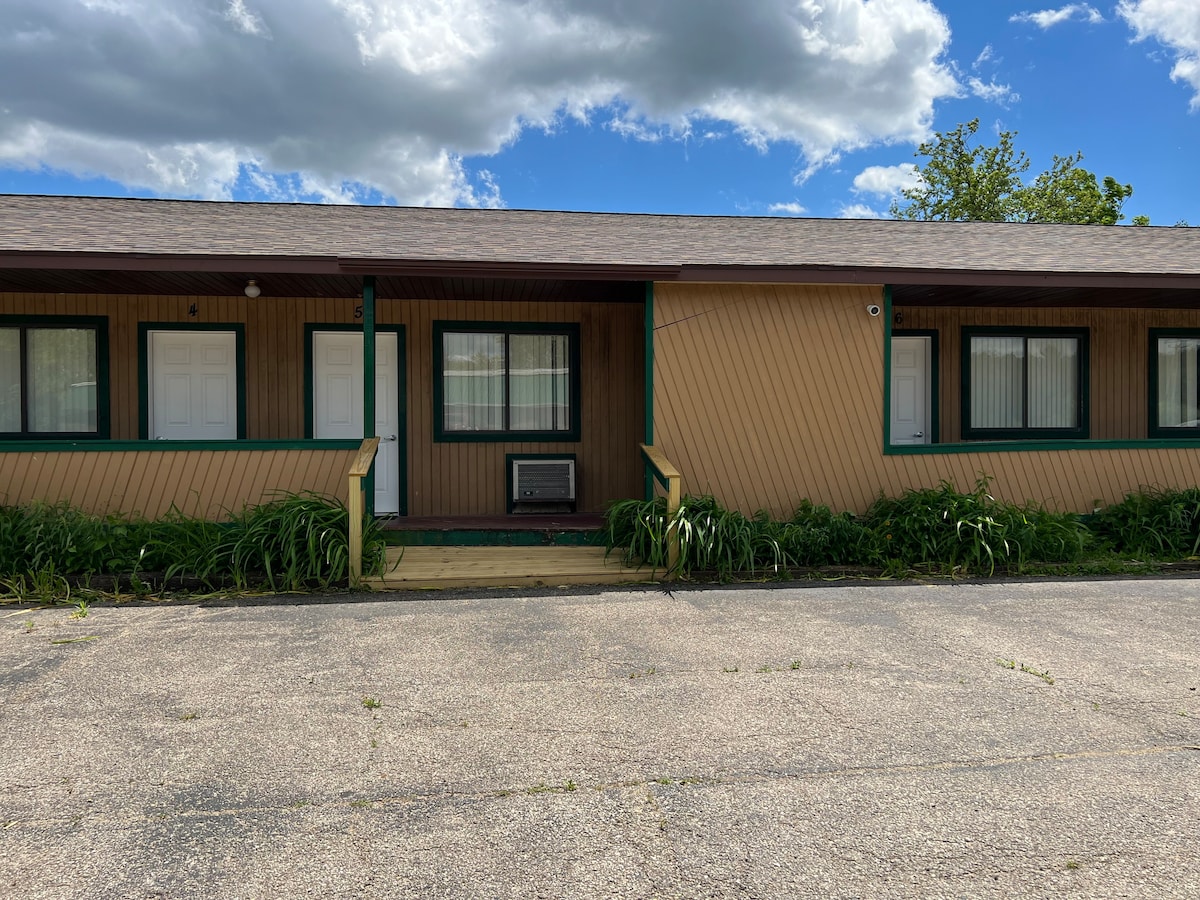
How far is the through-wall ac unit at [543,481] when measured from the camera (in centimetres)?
891

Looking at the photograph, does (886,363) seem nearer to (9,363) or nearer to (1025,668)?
(1025,668)

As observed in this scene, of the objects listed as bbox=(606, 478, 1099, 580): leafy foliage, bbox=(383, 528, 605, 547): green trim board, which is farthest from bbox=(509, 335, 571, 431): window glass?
bbox=(606, 478, 1099, 580): leafy foliage

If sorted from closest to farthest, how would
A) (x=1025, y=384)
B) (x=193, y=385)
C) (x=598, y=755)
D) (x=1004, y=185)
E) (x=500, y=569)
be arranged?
(x=598, y=755) < (x=500, y=569) < (x=193, y=385) < (x=1025, y=384) < (x=1004, y=185)

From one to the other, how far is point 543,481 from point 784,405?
281 centimetres

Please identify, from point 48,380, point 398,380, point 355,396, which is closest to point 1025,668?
point 398,380

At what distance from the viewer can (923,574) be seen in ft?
22.6

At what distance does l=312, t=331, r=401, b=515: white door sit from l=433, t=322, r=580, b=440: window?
19.9 inches

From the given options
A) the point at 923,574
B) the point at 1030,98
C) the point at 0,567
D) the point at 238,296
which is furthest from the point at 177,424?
the point at 1030,98

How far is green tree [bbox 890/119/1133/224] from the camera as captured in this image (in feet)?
95.4

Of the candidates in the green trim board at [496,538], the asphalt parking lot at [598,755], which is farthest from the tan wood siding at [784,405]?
the asphalt parking lot at [598,755]

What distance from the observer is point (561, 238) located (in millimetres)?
8812

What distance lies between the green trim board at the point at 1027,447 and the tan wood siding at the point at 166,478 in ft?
17.9

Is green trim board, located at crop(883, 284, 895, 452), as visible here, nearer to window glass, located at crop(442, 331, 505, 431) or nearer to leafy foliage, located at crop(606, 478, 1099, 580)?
leafy foliage, located at crop(606, 478, 1099, 580)

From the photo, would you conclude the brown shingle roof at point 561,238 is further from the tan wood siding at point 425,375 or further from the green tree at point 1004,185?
the green tree at point 1004,185
